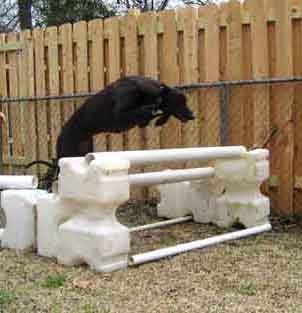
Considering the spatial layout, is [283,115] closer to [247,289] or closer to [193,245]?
[193,245]

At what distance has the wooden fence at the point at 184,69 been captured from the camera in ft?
16.9

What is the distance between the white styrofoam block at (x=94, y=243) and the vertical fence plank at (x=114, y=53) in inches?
104

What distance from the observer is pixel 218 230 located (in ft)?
16.2

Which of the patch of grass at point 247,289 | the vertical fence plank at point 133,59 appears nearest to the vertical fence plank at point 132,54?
the vertical fence plank at point 133,59

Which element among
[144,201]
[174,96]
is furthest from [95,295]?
[144,201]

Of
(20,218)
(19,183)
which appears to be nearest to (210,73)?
(19,183)

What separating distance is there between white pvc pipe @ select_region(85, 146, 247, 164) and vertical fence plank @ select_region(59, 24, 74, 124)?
266cm

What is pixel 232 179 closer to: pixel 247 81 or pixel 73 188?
pixel 247 81

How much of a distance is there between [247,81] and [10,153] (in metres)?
3.53

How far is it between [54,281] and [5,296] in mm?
352

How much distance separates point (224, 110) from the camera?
5445 millimetres

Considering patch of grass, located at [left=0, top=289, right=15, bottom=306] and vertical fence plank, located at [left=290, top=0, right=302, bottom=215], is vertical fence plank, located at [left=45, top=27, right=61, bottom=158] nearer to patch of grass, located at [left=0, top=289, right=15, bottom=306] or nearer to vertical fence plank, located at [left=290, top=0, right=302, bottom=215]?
vertical fence plank, located at [left=290, top=0, right=302, bottom=215]

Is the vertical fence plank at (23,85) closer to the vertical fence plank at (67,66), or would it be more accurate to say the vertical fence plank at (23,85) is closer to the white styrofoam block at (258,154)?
the vertical fence plank at (67,66)

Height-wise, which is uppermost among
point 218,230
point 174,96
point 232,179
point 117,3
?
point 117,3
